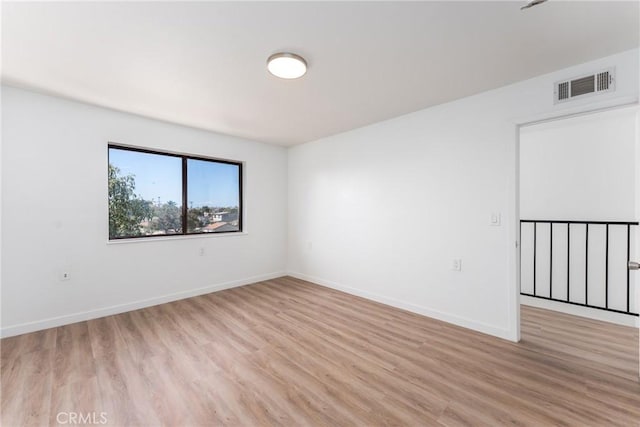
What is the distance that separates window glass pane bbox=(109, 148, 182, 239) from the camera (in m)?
3.39

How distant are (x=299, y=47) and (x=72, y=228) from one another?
3192 mm

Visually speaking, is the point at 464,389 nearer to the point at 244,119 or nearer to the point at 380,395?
the point at 380,395

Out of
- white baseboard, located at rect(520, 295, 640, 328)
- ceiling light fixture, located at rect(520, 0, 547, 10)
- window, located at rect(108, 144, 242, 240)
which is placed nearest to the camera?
ceiling light fixture, located at rect(520, 0, 547, 10)

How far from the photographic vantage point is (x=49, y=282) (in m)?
2.85

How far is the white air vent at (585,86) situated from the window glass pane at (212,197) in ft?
14.0

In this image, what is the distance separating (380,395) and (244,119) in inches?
133

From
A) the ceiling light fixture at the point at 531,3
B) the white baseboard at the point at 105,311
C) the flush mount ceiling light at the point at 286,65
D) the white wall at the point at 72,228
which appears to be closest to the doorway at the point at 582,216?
the ceiling light fixture at the point at 531,3

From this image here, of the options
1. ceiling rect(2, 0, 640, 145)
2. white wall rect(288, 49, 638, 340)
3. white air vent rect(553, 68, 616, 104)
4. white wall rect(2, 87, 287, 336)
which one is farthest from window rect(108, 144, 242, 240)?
white air vent rect(553, 68, 616, 104)

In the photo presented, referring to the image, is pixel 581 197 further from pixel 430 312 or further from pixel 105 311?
pixel 105 311

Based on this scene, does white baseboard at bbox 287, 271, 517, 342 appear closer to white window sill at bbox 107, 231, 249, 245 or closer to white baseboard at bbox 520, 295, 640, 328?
white baseboard at bbox 520, 295, 640, 328

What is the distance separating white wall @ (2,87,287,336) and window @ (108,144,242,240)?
189mm

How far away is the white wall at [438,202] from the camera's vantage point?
2.58 metres

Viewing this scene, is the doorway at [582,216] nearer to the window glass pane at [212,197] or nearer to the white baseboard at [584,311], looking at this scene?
the white baseboard at [584,311]

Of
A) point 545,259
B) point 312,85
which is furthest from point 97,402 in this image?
point 545,259
